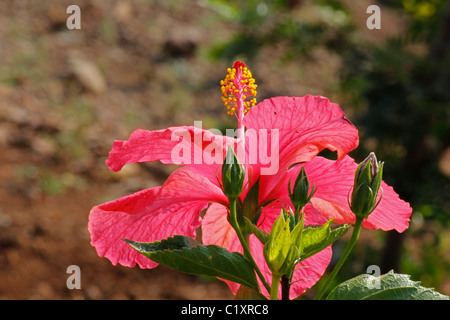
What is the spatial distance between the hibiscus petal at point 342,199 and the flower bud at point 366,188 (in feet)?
0.26

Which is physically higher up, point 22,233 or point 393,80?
point 393,80

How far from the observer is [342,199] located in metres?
0.63

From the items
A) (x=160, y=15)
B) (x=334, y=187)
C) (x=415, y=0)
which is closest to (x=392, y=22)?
(x=160, y=15)

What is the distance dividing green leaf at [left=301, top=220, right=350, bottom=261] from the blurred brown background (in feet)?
3.84

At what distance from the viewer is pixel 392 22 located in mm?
5984

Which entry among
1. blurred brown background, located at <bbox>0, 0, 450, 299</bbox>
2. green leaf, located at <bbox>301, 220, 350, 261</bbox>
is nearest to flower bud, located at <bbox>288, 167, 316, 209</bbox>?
green leaf, located at <bbox>301, 220, 350, 261</bbox>

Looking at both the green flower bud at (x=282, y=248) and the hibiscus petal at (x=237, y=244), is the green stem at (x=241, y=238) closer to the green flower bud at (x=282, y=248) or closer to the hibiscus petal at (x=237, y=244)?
the green flower bud at (x=282, y=248)

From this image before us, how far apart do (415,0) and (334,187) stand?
1660 mm

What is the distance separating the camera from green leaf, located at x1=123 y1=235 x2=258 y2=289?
50 cm

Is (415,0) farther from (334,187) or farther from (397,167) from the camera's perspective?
(334,187)

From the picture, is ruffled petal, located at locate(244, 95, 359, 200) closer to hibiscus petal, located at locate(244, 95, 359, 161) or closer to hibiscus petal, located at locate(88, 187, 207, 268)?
hibiscus petal, located at locate(244, 95, 359, 161)

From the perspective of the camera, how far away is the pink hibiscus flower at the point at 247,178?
58 centimetres
